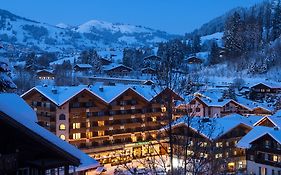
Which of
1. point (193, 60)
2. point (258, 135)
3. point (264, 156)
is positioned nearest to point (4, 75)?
point (258, 135)

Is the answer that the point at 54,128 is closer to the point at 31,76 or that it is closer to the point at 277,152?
the point at 277,152

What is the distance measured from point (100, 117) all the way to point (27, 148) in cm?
3083

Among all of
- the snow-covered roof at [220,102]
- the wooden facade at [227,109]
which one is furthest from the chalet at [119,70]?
the wooden facade at [227,109]

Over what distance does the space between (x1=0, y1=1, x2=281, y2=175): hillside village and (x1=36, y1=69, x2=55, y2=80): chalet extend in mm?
171

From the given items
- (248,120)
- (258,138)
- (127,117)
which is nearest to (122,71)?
(127,117)

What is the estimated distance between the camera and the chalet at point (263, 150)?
29272 millimetres

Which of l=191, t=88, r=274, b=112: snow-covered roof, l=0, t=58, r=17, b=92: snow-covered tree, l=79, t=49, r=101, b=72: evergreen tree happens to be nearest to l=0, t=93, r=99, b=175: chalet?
l=0, t=58, r=17, b=92: snow-covered tree

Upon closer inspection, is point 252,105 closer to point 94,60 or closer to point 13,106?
point 13,106

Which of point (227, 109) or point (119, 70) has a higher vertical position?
point (119, 70)

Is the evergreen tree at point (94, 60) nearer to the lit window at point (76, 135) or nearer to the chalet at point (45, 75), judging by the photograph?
the chalet at point (45, 75)

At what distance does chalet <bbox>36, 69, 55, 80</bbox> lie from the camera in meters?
79.6

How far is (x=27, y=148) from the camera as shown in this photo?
8484 mm

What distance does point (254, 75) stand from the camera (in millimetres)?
68812

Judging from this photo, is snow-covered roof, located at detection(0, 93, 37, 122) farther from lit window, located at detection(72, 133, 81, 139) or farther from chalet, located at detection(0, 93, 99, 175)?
lit window, located at detection(72, 133, 81, 139)
